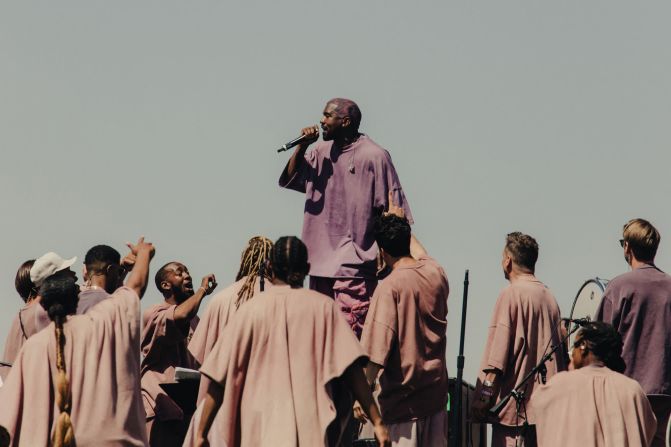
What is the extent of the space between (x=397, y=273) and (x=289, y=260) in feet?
5.21

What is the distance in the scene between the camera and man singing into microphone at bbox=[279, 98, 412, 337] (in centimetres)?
1658

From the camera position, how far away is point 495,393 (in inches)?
600

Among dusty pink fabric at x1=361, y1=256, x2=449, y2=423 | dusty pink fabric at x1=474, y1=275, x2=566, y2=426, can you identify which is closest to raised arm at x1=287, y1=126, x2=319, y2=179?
dusty pink fabric at x1=474, y1=275, x2=566, y2=426

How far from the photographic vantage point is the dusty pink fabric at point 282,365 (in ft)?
42.1

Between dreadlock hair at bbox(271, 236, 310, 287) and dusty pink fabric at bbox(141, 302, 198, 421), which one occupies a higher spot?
dreadlock hair at bbox(271, 236, 310, 287)

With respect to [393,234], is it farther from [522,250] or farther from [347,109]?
[347,109]

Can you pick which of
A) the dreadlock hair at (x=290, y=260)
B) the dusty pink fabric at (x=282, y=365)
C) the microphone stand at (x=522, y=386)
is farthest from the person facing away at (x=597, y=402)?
the dreadlock hair at (x=290, y=260)

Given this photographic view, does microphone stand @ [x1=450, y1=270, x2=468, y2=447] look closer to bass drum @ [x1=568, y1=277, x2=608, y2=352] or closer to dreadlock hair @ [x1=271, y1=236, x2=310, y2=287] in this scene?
bass drum @ [x1=568, y1=277, x2=608, y2=352]

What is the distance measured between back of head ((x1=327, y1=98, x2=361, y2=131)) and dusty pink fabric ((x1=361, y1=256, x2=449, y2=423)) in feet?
8.36

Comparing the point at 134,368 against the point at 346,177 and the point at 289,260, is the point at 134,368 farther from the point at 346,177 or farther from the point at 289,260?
the point at 346,177

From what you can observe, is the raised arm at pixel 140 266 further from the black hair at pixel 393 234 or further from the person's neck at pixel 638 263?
the person's neck at pixel 638 263

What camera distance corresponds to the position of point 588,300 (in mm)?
16594

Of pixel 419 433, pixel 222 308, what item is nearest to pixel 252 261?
pixel 222 308

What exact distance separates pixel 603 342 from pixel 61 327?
3.65 meters
